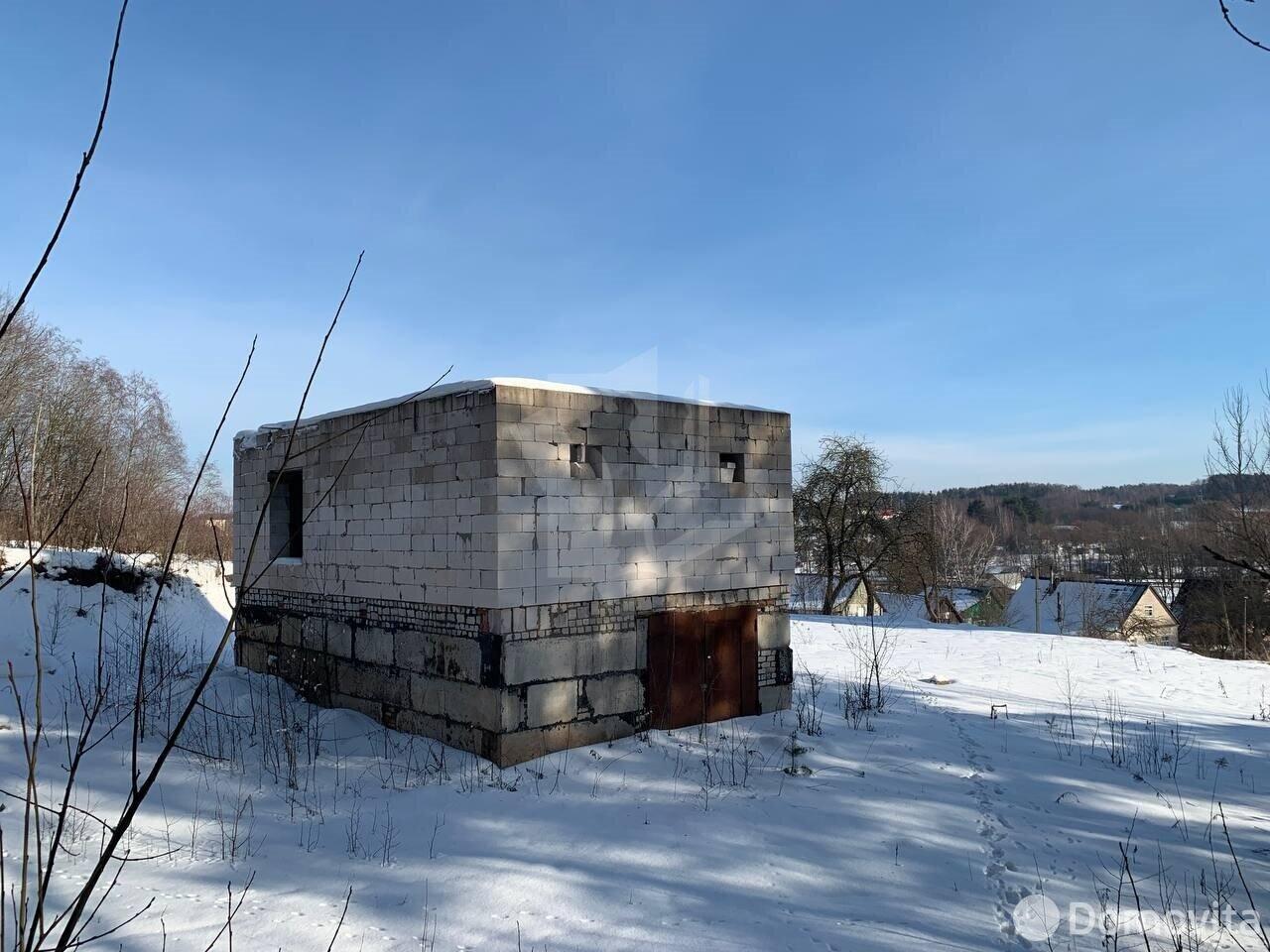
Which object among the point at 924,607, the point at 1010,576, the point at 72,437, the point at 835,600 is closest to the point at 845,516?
the point at 835,600

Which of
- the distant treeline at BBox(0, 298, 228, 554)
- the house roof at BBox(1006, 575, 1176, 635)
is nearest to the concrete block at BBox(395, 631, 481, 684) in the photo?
the distant treeline at BBox(0, 298, 228, 554)

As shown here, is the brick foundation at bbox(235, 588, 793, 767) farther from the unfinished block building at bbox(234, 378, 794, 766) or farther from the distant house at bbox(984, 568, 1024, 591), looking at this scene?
the distant house at bbox(984, 568, 1024, 591)

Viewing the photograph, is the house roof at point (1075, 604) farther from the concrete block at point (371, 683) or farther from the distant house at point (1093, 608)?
the concrete block at point (371, 683)

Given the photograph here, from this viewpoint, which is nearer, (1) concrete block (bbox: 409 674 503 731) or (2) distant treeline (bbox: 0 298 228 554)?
(1) concrete block (bbox: 409 674 503 731)

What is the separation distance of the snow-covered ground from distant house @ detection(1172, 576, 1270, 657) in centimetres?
1970

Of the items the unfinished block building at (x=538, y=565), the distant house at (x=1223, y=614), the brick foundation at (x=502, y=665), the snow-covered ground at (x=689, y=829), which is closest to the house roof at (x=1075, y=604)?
the distant house at (x=1223, y=614)

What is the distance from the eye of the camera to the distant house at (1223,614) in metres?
26.5

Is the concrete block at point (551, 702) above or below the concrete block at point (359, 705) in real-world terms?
above

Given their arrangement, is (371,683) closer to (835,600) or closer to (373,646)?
(373,646)

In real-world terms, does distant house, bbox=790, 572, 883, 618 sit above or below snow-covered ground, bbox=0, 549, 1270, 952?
below

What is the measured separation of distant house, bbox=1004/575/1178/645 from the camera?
112 feet

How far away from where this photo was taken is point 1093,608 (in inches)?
1372

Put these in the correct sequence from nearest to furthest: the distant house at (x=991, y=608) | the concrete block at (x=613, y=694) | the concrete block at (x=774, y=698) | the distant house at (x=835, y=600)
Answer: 1. the concrete block at (x=613, y=694)
2. the concrete block at (x=774, y=698)
3. the distant house at (x=835, y=600)
4. the distant house at (x=991, y=608)

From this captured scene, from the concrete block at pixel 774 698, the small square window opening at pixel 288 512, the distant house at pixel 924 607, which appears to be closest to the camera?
the concrete block at pixel 774 698
